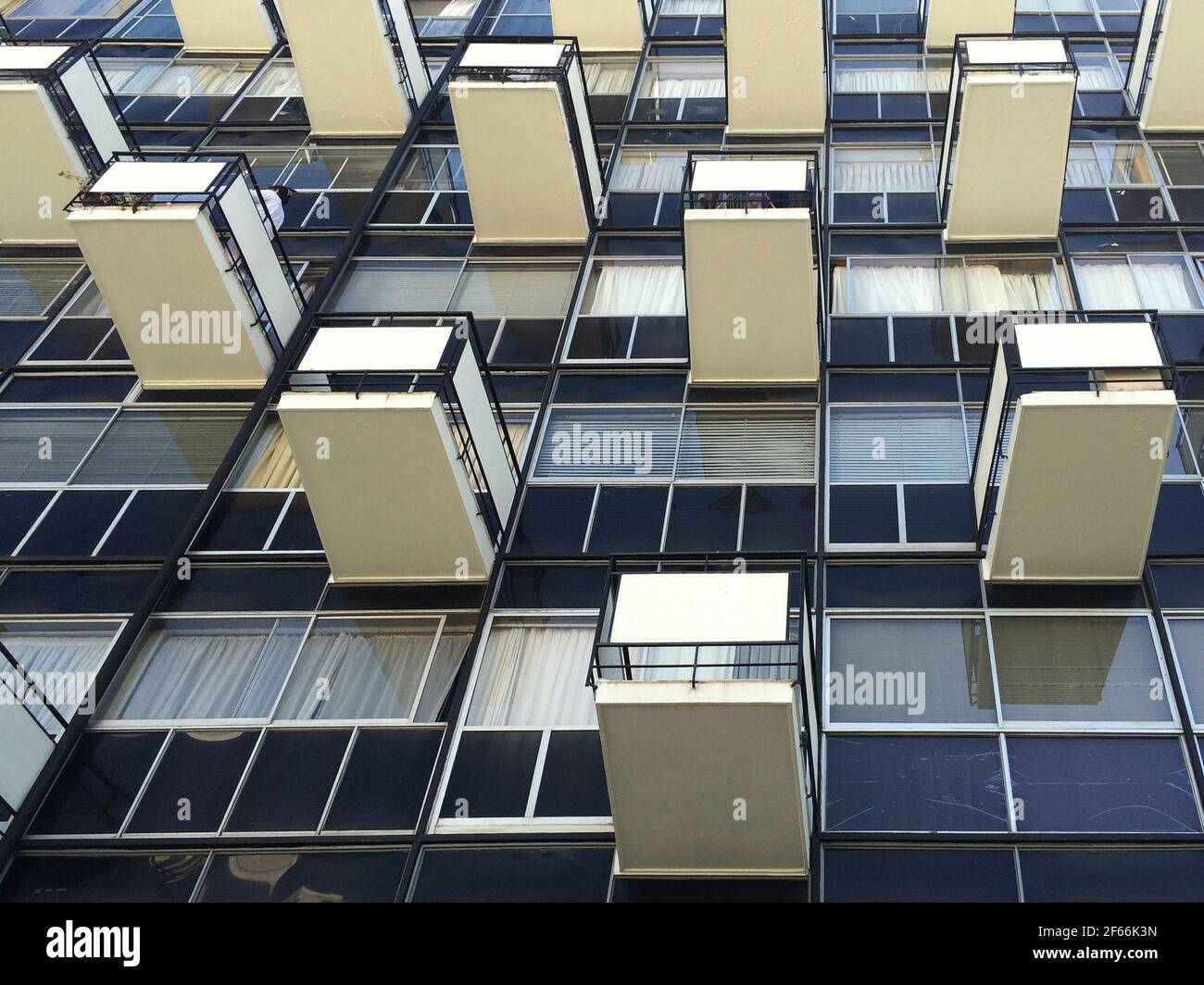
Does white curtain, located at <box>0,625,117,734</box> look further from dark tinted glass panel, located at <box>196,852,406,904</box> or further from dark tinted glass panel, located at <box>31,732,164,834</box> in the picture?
dark tinted glass panel, located at <box>196,852,406,904</box>

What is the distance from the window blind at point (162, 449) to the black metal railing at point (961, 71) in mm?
15577

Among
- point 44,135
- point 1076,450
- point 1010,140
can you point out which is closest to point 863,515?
point 1076,450

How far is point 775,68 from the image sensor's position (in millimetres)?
33719

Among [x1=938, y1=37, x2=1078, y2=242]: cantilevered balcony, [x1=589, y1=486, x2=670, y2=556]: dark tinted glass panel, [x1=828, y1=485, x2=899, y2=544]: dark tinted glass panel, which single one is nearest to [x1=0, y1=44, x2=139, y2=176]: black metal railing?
[x1=589, y1=486, x2=670, y2=556]: dark tinted glass panel

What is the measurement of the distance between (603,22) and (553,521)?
18.2 metres

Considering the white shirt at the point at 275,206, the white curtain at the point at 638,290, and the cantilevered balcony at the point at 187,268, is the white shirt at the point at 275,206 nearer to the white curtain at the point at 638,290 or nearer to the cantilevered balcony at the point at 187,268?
the cantilevered balcony at the point at 187,268

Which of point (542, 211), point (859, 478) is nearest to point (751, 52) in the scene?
point (542, 211)

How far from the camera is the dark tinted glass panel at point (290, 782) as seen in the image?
2064 centimetres

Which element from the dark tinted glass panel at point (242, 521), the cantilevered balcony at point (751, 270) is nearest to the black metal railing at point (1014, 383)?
the cantilevered balcony at point (751, 270)

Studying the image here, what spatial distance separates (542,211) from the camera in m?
31.1

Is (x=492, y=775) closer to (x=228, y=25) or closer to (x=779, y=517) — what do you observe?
(x=779, y=517)

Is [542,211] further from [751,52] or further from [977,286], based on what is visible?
[977,286]
